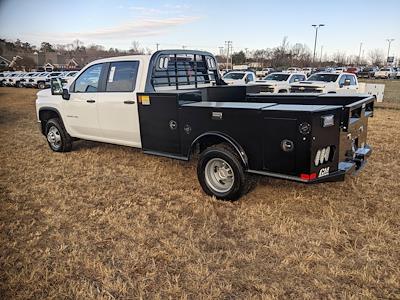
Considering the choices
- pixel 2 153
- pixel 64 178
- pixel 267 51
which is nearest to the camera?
pixel 64 178

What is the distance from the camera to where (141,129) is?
214 inches

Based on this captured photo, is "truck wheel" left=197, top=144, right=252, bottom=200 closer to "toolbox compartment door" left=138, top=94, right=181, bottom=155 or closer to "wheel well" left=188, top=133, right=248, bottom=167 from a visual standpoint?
"wheel well" left=188, top=133, right=248, bottom=167

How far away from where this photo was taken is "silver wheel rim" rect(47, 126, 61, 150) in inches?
293

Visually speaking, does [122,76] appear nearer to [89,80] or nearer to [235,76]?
[89,80]

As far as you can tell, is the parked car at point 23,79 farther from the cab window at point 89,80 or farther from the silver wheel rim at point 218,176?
the silver wheel rim at point 218,176

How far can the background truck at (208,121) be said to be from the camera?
3.82 m

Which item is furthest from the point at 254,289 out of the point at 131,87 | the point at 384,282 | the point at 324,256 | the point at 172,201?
the point at 131,87

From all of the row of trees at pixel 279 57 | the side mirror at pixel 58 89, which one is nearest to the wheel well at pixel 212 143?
the side mirror at pixel 58 89

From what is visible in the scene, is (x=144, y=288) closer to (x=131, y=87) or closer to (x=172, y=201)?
(x=172, y=201)

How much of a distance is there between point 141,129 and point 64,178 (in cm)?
157

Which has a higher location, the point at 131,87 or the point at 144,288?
the point at 131,87

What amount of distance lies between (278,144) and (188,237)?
1407 millimetres

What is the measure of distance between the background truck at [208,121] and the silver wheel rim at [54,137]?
0.02m

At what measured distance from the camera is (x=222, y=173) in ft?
15.5
